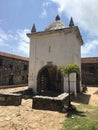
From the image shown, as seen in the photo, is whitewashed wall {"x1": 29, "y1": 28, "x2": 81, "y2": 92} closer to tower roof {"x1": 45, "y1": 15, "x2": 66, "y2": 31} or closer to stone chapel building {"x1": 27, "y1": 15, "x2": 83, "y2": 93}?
→ stone chapel building {"x1": 27, "y1": 15, "x2": 83, "y2": 93}

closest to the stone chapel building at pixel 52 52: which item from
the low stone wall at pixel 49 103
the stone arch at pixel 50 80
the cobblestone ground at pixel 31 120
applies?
the stone arch at pixel 50 80

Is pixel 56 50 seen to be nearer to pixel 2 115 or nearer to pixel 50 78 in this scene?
pixel 50 78

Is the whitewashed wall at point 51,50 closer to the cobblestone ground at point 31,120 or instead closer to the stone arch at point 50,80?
the stone arch at point 50,80

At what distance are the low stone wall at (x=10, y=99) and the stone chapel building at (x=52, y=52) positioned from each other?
18.0 ft

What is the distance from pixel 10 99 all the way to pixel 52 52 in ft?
22.4

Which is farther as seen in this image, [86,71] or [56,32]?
[86,71]

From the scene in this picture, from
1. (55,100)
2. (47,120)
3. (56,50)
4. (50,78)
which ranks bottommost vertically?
(47,120)

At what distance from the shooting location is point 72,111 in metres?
8.62

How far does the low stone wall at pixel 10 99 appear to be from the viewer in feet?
32.6

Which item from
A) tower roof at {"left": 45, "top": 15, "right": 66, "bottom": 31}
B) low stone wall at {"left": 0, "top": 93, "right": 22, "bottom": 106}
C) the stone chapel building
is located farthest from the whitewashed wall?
low stone wall at {"left": 0, "top": 93, "right": 22, "bottom": 106}

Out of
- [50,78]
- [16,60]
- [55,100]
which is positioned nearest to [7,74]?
[16,60]

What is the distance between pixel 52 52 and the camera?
1515 cm

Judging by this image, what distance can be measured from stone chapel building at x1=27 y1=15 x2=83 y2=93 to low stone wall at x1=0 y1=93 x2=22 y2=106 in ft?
18.0

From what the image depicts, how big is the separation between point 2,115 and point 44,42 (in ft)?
31.5
